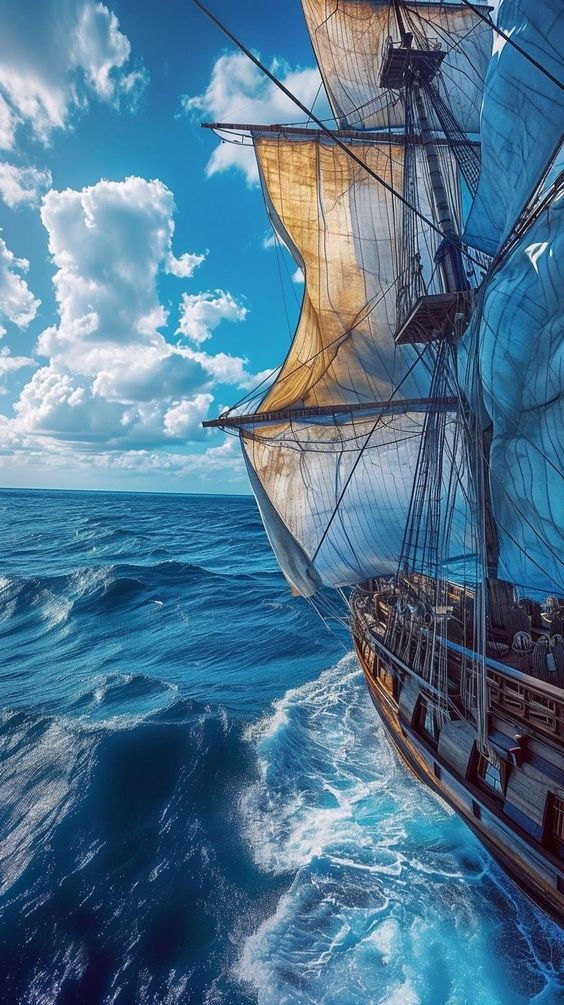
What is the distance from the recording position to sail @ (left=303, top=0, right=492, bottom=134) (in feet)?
60.6

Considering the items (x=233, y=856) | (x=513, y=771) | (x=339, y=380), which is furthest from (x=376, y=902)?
(x=339, y=380)

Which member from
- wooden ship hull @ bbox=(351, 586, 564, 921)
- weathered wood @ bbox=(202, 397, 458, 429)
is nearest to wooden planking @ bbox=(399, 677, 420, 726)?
wooden ship hull @ bbox=(351, 586, 564, 921)

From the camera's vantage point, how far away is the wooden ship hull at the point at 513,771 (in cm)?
580

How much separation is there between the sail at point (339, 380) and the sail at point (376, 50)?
118 inches

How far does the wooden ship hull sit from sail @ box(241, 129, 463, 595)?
25.7ft

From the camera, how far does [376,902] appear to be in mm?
7859

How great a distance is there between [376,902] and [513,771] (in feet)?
12.4

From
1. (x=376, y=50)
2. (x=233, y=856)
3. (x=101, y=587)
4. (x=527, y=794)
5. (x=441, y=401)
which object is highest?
(x=376, y=50)

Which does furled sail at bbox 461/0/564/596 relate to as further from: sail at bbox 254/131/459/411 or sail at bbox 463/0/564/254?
sail at bbox 254/131/459/411

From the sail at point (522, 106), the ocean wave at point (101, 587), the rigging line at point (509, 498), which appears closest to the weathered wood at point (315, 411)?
the rigging line at point (509, 498)

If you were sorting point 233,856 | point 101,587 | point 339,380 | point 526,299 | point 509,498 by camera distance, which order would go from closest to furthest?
1. point 526,299
2. point 233,856
3. point 509,498
4. point 339,380
5. point 101,587

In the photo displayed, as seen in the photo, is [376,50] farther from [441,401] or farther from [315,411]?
[441,401]

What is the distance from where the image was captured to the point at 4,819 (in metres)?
9.77

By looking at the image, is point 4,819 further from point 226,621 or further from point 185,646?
point 226,621
